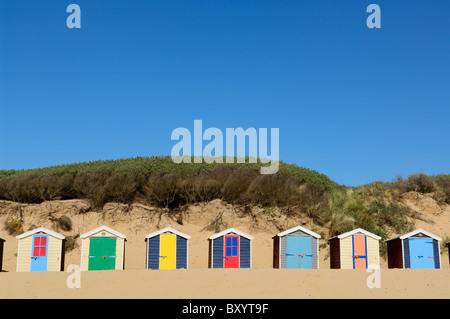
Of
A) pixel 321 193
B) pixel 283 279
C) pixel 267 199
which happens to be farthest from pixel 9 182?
pixel 283 279

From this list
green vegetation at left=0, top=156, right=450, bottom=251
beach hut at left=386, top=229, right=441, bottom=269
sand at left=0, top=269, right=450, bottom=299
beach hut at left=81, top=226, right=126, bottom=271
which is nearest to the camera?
sand at left=0, top=269, right=450, bottom=299

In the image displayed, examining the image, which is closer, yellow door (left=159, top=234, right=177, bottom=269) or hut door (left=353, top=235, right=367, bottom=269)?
yellow door (left=159, top=234, right=177, bottom=269)

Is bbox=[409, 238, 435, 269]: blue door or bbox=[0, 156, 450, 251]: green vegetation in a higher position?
bbox=[0, 156, 450, 251]: green vegetation

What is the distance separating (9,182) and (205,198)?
39.2 feet

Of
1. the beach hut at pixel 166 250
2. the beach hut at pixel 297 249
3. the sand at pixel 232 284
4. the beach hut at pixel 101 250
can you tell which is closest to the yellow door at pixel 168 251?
the beach hut at pixel 166 250

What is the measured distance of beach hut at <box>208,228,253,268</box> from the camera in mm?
24219

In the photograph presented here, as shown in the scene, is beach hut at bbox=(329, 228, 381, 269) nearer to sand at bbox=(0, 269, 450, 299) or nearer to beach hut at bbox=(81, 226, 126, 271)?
sand at bbox=(0, 269, 450, 299)

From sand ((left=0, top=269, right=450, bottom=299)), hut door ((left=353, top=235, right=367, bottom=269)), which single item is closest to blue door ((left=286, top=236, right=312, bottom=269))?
hut door ((left=353, top=235, right=367, bottom=269))

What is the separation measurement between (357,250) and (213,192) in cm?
1198

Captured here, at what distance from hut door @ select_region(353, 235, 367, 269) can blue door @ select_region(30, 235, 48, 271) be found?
1297 cm

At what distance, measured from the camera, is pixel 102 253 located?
78.4ft

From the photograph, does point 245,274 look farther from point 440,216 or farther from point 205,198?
point 440,216

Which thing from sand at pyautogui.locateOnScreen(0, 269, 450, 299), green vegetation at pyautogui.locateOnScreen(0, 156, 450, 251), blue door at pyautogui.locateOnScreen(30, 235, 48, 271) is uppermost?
green vegetation at pyautogui.locateOnScreen(0, 156, 450, 251)

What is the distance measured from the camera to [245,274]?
20.0 meters
